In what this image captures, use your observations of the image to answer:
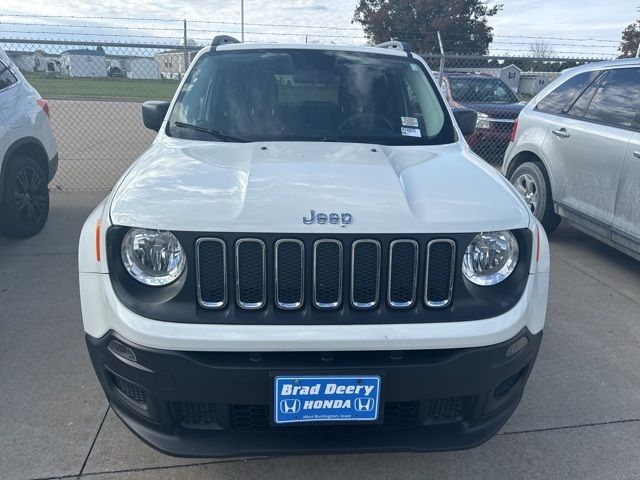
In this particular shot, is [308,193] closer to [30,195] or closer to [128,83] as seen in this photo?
[30,195]

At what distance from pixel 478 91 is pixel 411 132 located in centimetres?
775

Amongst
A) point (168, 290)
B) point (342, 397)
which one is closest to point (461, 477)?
point (342, 397)

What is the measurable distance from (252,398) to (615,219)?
3.89 meters

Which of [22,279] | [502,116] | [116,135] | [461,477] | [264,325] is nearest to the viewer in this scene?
[264,325]

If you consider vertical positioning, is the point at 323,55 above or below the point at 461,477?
above

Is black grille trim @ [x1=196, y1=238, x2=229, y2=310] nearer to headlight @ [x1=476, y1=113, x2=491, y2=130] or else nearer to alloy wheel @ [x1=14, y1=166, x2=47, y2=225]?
alloy wheel @ [x1=14, y1=166, x2=47, y2=225]

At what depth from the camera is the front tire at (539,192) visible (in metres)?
5.64

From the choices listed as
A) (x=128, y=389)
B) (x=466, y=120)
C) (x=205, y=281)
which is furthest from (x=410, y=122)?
(x=128, y=389)

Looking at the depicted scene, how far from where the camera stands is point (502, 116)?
30.6 feet

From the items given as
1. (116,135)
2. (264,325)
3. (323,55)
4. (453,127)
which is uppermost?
(323,55)

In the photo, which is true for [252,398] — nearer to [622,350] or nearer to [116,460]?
[116,460]

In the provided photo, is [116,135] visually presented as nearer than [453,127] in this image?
No

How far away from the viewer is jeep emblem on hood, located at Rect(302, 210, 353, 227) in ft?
6.79

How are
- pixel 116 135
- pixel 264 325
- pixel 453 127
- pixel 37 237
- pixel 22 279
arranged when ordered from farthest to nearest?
pixel 116 135, pixel 37 237, pixel 22 279, pixel 453 127, pixel 264 325
